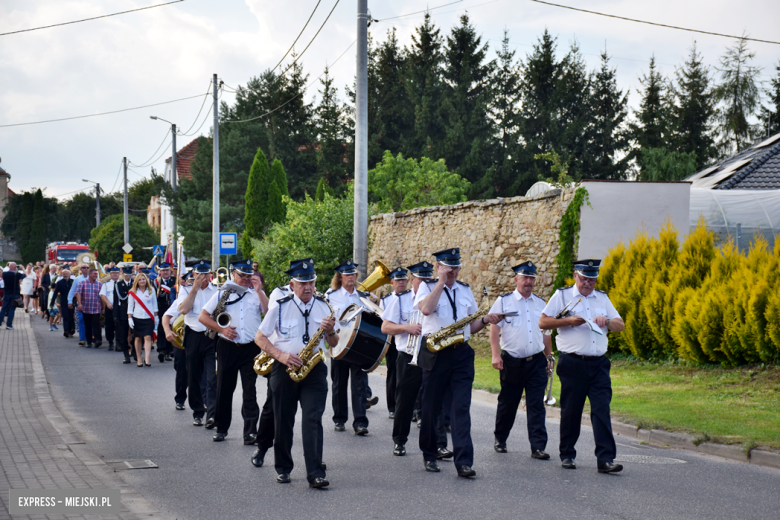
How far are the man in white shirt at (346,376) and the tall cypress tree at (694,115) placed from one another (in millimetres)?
38065

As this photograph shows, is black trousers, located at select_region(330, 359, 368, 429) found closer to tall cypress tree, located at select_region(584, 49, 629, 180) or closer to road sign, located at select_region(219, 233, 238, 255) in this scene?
road sign, located at select_region(219, 233, 238, 255)

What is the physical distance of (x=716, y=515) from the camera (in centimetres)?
601

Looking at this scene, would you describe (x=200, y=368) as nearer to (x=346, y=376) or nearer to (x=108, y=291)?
(x=346, y=376)

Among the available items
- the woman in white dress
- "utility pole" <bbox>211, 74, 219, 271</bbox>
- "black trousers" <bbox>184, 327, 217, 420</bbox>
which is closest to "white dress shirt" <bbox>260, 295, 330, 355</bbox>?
"black trousers" <bbox>184, 327, 217, 420</bbox>

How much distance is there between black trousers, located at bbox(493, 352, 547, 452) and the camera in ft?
26.9

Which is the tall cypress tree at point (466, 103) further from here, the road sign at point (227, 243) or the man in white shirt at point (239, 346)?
the man in white shirt at point (239, 346)

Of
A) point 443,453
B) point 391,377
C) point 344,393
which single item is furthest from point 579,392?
point 391,377

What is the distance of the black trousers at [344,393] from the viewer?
9508 mm

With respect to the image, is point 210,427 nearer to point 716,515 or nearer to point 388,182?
point 716,515

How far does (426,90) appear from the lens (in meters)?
45.6

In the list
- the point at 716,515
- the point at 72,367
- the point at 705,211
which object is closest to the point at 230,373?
the point at 716,515

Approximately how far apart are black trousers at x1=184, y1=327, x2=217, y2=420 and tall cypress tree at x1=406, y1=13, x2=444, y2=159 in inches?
1360

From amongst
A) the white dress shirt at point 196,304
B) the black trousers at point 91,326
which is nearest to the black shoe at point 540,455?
the white dress shirt at point 196,304

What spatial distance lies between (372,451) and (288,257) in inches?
702
